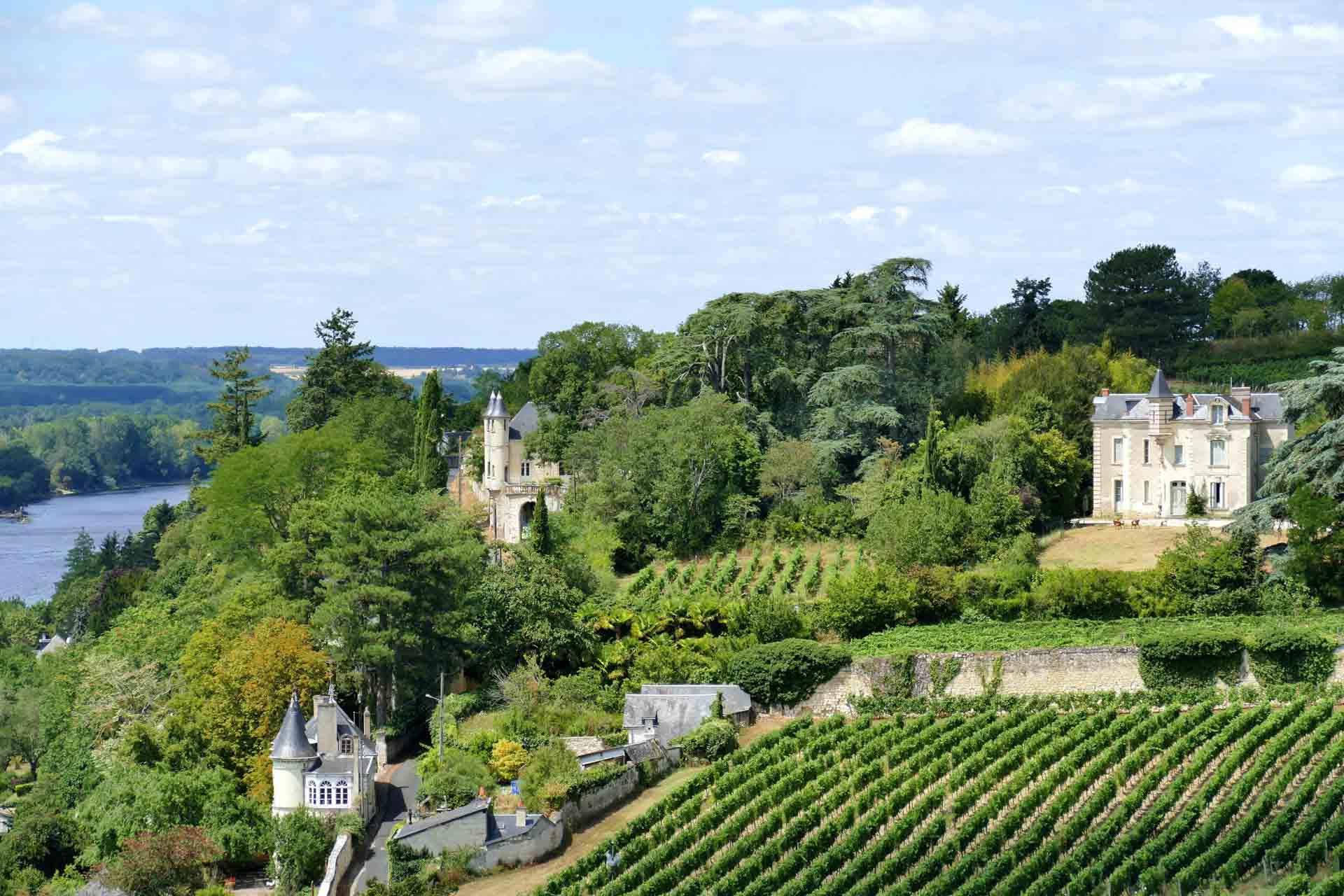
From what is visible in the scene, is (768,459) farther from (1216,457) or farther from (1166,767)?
(1166,767)

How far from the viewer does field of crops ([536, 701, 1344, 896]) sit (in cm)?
3294

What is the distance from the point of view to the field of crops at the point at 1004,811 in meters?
32.9

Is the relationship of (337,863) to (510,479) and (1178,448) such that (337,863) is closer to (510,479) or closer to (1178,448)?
(510,479)

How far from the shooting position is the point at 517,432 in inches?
2483

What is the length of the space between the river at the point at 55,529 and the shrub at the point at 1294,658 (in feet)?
212

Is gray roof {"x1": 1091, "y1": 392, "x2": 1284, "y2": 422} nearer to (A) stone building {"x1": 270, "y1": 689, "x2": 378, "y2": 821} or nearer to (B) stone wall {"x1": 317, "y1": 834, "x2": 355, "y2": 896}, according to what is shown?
(A) stone building {"x1": 270, "y1": 689, "x2": 378, "y2": 821}

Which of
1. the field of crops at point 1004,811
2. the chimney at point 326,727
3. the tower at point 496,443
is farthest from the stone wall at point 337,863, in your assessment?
the tower at point 496,443

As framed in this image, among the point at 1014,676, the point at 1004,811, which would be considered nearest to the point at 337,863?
the point at 1004,811

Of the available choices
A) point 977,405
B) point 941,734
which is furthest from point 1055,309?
point 941,734

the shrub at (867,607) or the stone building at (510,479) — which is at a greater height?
the stone building at (510,479)

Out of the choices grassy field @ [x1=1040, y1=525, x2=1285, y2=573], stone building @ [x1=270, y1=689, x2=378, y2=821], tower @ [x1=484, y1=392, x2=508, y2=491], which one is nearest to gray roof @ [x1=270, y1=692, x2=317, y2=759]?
stone building @ [x1=270, y1=689, x2=378, y2=821]

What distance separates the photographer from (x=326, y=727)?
40.9 metres

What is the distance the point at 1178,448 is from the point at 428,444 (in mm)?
24489

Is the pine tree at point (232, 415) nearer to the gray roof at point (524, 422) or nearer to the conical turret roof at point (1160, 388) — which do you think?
the gray roof at point (524, 422)
